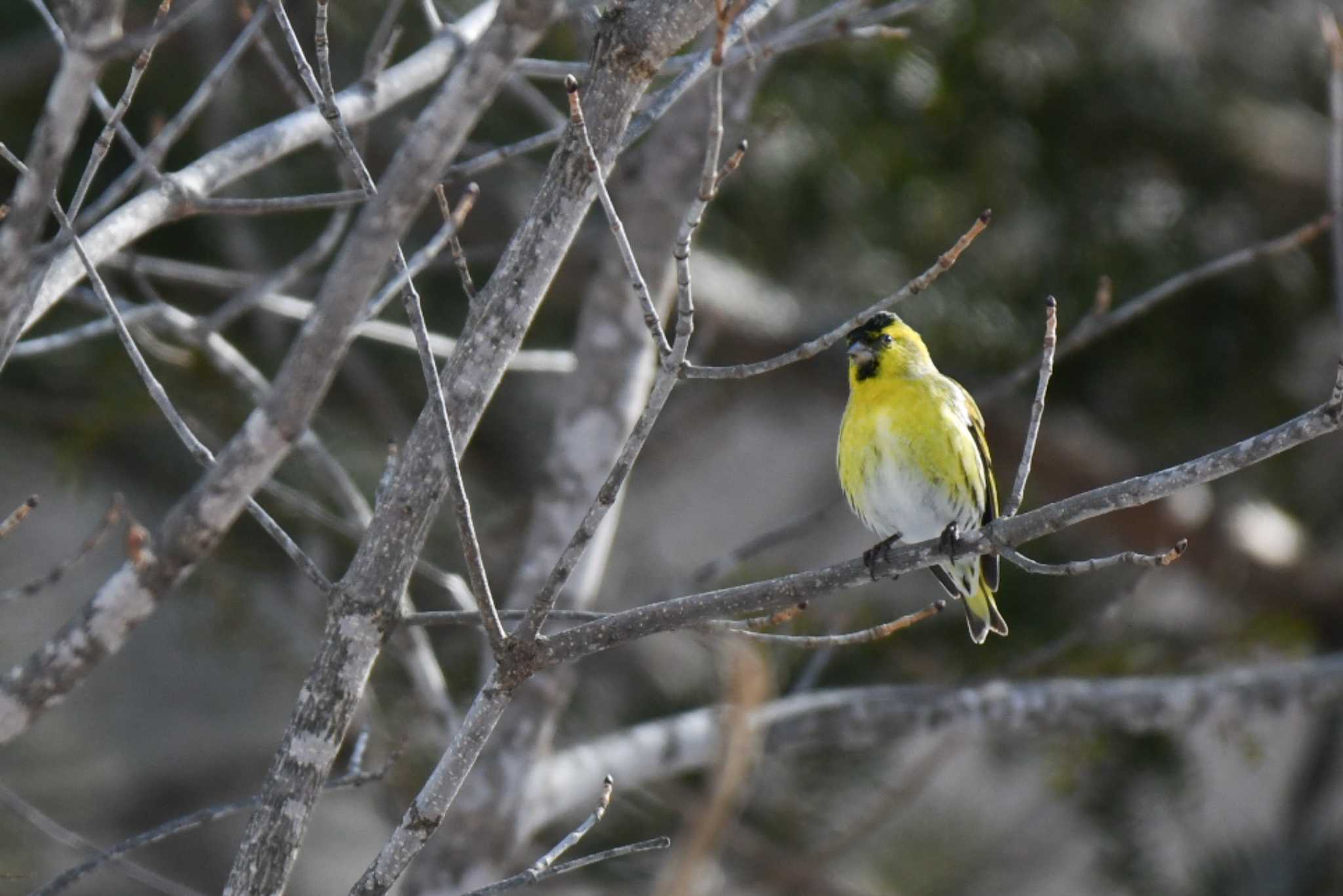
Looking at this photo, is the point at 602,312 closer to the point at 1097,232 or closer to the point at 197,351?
the point at 197,351

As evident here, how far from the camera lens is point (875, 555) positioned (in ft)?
7.02

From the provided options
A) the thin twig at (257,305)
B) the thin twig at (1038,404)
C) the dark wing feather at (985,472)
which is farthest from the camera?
the dark wing feather at (985,472)

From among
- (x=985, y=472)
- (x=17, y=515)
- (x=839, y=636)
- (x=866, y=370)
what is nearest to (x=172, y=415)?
(x=17, y=515)

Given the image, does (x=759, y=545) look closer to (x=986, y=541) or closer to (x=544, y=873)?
(x=986, y=541)

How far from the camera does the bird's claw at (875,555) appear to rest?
160 cm

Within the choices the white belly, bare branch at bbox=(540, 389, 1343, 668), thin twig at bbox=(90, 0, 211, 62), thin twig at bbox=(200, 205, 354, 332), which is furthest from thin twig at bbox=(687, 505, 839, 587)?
thin twig at bbox=(90, 0, 211, 62)

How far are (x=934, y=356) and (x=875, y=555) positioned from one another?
1.90 metres

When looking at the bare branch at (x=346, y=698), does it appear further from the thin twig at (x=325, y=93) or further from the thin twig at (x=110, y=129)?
the thin twig at (x=110, y=129)

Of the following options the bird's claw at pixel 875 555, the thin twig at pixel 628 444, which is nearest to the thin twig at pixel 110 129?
the thin twig at pixel 628 444

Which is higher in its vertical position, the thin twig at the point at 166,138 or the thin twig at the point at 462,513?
the thin twig at the point at 166,138

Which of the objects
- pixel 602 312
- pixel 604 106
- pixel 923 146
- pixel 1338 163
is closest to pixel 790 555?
pixel 923 146

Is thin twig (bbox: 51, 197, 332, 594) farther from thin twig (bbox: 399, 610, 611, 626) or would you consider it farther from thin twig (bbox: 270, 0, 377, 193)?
thin twig (bbox: 270, 0, 377, 193)

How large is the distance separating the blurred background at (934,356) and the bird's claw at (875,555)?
603mm

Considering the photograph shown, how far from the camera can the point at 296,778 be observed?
1527 mm
